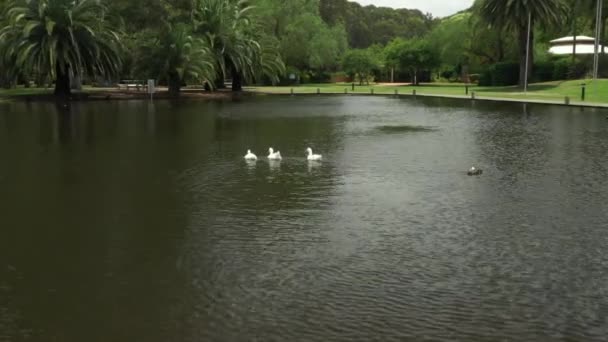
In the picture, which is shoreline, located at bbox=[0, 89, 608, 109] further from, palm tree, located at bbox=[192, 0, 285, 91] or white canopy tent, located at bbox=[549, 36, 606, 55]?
white canopy tent, located at bbox=[549, 36, 606, 55]

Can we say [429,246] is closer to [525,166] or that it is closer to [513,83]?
[525,166]

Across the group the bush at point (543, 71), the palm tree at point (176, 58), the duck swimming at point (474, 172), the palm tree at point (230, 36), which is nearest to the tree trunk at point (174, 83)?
the palm tree at point (176, 58)

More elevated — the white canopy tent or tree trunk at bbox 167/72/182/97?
the white canopy tent

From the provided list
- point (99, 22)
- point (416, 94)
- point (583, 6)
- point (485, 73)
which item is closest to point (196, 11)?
point (99, 22)

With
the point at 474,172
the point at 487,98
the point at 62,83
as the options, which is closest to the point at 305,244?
the point at 474,172

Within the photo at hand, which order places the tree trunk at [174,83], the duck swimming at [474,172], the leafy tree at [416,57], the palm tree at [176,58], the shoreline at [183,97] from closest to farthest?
the duck swimming at [474,172] < the shoreline at [183,97] < the palm tree at [176,58] < the tree trunk at [174,83] < the leafy tree at [416,57]

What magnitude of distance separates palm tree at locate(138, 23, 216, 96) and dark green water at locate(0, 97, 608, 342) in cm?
3698

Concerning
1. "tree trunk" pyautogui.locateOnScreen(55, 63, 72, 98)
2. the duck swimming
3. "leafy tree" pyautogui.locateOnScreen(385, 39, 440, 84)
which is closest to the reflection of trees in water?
the duck swimming

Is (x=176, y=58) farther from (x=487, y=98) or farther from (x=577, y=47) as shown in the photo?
(x=577, y=47)

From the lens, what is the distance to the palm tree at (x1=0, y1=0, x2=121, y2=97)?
1971 inches

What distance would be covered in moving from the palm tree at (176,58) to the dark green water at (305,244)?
121 feet

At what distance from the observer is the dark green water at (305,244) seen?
752cm

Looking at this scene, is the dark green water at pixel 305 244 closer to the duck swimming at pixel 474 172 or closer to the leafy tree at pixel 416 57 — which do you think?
the duck swimming at pixel 474 172

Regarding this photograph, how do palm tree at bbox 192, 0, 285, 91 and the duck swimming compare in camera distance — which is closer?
the duck swimming
